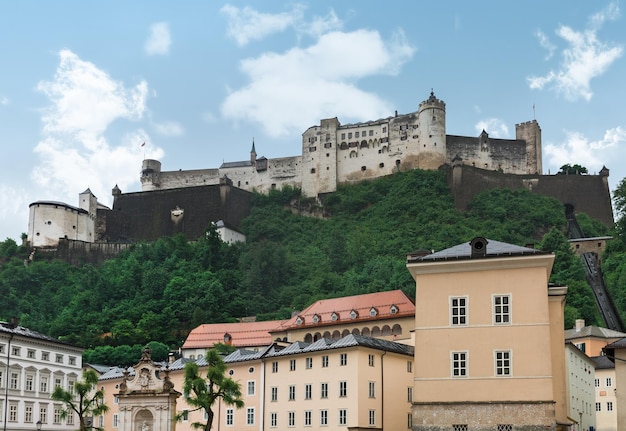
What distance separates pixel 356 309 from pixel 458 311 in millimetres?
41030

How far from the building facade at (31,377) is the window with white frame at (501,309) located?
3480 cm

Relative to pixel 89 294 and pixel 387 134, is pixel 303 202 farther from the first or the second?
pixel 89 294

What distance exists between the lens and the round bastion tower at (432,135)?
414 ft

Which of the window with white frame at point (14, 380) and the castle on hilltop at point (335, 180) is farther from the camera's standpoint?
the castle on hilltop at point (335, 180)

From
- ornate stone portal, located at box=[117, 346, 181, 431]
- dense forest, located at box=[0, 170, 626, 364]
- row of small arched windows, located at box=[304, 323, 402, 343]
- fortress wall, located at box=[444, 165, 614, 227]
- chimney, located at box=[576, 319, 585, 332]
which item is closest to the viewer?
ornate stone portal, located at box=[117, 346, 181, 431]

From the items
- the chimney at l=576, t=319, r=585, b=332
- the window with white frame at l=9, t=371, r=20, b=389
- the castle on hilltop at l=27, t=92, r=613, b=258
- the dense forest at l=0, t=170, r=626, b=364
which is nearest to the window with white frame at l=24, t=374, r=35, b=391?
the window with white frame at l=9, t=371, r=20, b=389

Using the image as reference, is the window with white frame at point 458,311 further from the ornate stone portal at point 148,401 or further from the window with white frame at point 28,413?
the window with white frame at point 28,413

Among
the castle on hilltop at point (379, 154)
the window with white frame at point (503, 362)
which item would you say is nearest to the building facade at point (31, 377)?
the window with white frame at point (503, 362)

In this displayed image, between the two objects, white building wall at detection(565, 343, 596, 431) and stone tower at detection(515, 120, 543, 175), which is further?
stone tower at detection(515, 120, 543, 175)

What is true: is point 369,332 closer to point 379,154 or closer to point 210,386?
point 210,386

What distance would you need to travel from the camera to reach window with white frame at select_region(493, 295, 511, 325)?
129 feet

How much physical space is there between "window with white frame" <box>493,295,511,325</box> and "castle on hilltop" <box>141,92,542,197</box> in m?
86.0

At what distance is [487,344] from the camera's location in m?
39.4

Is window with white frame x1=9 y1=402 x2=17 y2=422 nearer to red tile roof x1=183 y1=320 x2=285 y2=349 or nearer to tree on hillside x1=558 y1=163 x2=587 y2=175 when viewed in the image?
red tile roof x1=183 y1=320 x2=285 y2=349
